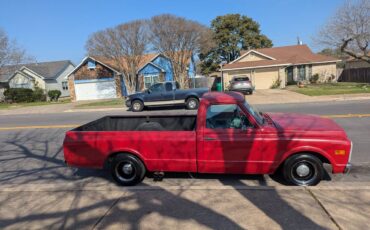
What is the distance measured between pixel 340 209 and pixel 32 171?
6062 millimetres

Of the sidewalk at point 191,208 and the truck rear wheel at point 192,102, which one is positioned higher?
the truck rear wheel at point 192,102

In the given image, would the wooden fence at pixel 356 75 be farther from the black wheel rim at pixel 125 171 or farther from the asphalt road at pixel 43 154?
the black wheel rim at pixel 125 171

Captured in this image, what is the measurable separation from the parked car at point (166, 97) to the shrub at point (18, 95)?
915 inches

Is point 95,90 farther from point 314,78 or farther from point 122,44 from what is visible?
point 314,78

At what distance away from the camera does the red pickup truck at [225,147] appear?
174 inches

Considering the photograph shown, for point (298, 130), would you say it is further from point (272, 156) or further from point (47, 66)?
point (47, 66)

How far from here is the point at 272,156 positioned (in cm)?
451

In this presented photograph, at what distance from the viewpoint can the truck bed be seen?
5.84m

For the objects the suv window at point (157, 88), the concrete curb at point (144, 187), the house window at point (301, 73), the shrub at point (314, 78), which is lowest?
the concrete curb at point (144, 187)

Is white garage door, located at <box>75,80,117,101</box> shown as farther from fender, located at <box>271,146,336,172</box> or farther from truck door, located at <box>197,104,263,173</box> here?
fender, located at <box>271,146,336,172</box>

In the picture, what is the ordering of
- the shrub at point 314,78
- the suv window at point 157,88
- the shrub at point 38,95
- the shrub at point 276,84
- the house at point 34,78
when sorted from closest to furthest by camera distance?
the suv window at point 157,88 → the shrub at point 276,84 → the shrub at point 314,78 → the shrub at point 38,95 → the house at point 34,78

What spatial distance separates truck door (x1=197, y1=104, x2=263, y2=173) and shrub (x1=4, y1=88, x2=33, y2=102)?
36.1 m

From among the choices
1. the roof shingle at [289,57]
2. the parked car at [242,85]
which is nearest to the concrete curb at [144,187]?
the parked car at [242,85]

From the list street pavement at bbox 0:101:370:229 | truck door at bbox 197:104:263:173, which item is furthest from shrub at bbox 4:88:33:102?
truck door at bbox 197:104:263:173
